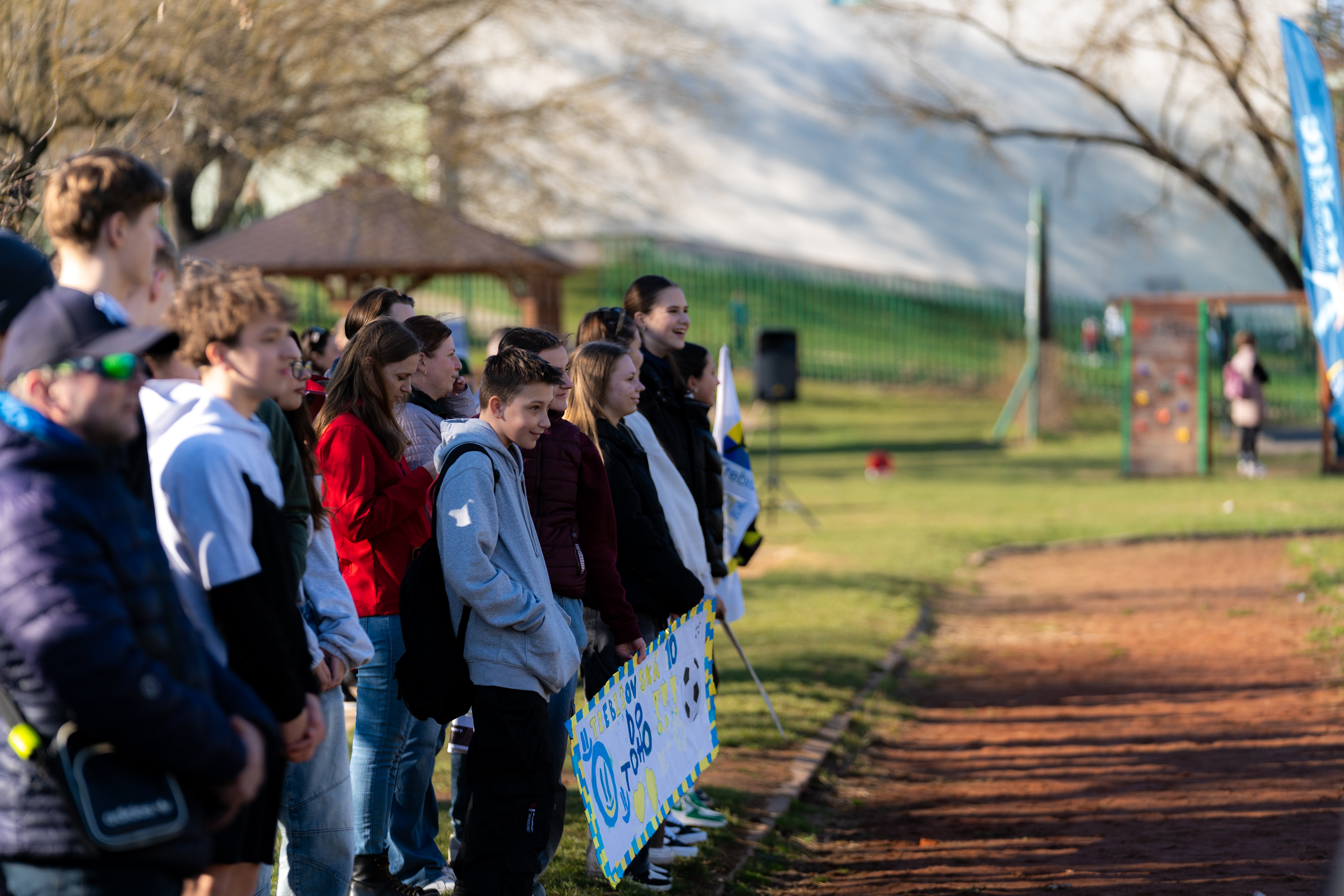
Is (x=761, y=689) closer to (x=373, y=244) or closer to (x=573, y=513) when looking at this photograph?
(x=573, y=513)

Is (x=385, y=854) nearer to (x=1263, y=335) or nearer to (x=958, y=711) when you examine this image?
(x=958, y=711)

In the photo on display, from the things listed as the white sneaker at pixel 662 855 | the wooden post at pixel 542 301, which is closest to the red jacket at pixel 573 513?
the white sneaker at pixel 662 855

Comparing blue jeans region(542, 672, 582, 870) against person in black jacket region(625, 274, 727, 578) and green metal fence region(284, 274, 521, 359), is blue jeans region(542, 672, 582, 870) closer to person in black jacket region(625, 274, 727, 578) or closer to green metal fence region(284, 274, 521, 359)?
A: person in black jacket region(625, 274, 727, 578)

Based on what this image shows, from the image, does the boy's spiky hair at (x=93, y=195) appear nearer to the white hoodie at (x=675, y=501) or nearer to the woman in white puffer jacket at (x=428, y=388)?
the woman in white puffer jacket at (x=428, y=388)

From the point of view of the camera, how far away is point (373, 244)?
1930 centimetres

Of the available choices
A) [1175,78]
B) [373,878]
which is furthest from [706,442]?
[1175,78]

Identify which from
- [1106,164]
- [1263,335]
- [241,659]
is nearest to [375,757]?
[241,659]

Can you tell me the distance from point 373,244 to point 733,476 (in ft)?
43.7

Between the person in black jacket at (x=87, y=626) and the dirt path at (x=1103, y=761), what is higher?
the person in black jacket at (x=87, y=626)

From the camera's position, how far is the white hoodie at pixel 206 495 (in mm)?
2924

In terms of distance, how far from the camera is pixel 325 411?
15.1 feet

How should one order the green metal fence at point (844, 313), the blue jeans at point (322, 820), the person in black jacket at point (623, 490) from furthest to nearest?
the green metal fence at point (844, 313) → the person in black jacket at point (623, 490) → the blue jeans at point (322, 820)

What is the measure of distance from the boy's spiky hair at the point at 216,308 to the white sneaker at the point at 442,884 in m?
2.41

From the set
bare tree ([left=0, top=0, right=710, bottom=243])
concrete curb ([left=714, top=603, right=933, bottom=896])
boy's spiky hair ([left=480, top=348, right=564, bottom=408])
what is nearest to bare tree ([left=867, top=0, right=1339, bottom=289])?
bare tree ([left=0, top=0, right=710, bottom=243])
